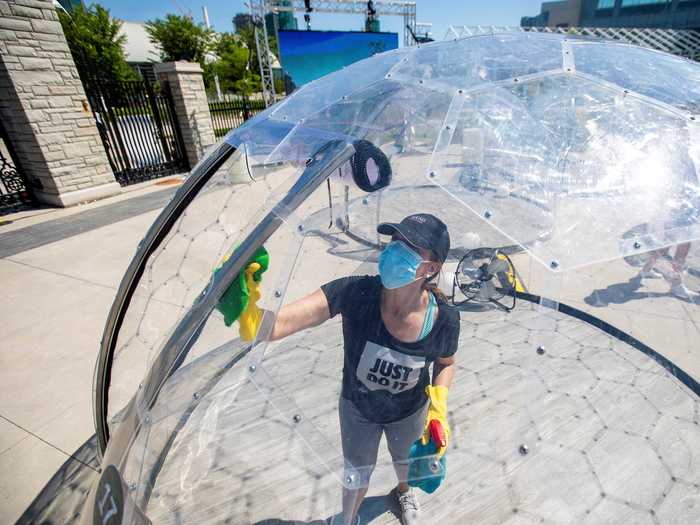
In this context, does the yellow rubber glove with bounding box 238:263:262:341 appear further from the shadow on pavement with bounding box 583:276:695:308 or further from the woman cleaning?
the shadow on pavement with bounding box 583:276:695:308

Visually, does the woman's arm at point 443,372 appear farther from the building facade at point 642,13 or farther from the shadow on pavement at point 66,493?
the building facade at point 642,13

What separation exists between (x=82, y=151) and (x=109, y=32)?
90.1 ft

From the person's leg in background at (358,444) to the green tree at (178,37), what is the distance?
36393 mm

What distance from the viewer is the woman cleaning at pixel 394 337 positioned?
1.55m

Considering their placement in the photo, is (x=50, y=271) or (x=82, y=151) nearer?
(x=50, y=271)

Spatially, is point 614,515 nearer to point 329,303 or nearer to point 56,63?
point 329,303

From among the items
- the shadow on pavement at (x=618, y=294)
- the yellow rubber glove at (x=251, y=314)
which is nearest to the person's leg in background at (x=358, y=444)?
the yellow rubber glove at (x=251, y=314)

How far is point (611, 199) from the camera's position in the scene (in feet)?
4.62

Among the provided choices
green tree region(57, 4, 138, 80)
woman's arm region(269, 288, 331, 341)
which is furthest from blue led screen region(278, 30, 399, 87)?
woman's arm region(269, 288, 331, 341)

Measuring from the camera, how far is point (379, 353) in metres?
1.62

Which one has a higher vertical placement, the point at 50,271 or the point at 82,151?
the point at 82,151

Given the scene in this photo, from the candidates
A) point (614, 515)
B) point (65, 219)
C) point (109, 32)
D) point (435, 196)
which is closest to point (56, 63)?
point (65, 219)

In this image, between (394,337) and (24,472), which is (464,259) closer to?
(394,337)

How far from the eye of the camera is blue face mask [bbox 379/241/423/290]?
1.53 metres
